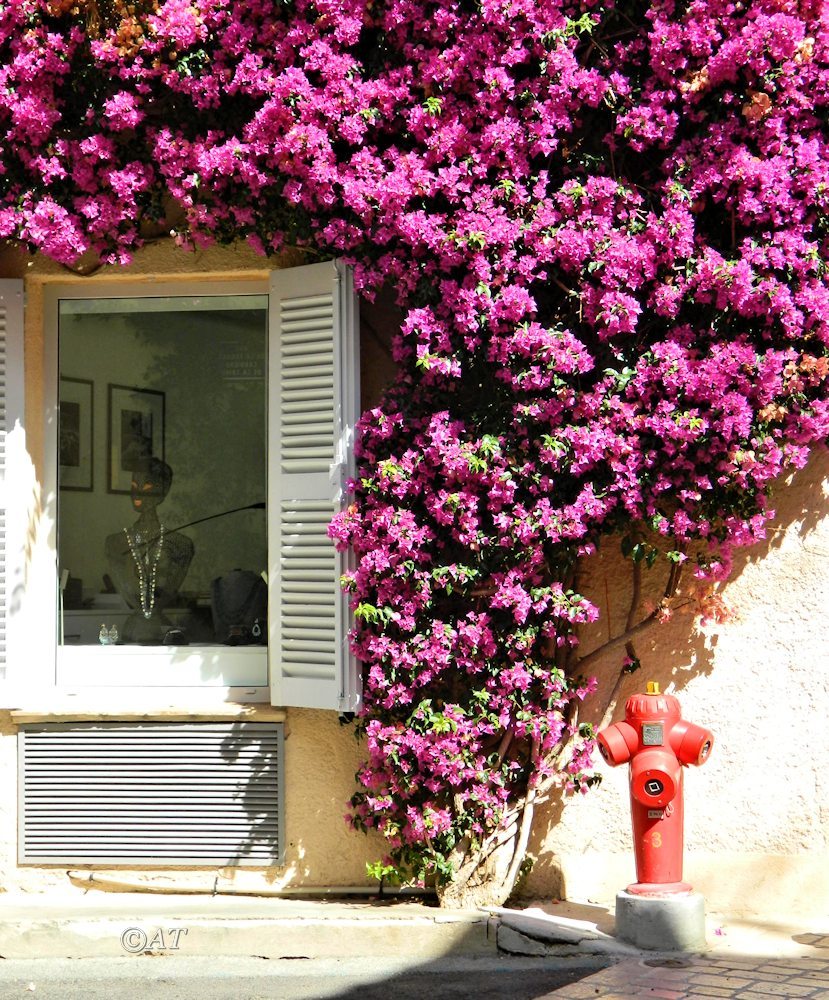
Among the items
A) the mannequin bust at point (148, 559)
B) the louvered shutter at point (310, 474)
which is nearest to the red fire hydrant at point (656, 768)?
the louvered shutter at point (310, 474)

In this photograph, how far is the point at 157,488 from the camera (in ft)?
24.0

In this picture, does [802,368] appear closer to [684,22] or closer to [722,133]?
[722,133]

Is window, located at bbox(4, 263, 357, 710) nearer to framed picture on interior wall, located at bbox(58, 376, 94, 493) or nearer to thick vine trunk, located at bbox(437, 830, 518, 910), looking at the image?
framed picture on interior wall, located at bbox(58, 376, 94, 493)

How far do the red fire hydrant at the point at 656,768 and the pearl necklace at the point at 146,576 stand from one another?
8.93ft

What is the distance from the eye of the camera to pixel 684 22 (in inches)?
238

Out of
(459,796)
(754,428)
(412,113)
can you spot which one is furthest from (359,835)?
(412,113)

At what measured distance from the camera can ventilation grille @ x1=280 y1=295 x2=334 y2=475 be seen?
6.59 meters

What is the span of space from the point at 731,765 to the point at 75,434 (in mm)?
3832

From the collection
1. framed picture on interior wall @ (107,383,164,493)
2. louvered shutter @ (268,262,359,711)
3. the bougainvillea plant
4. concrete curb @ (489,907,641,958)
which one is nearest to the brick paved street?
concrete curb @ (489,907,641,958)

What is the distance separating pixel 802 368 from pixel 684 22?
1.65m

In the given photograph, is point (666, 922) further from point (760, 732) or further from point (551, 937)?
point (760, 732)

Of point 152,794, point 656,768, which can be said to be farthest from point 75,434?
point 656,768

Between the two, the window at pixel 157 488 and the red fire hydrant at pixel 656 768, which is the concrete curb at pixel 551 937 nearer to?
the red fire hydrant at pixel 656 768

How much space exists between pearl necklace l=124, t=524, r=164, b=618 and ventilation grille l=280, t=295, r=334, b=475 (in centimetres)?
104
